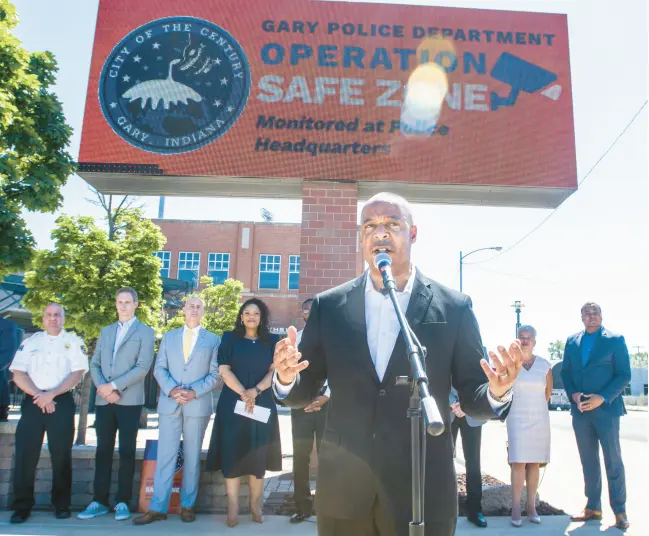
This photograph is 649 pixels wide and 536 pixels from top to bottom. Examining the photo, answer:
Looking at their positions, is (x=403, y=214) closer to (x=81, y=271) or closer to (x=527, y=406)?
(x=527, y=406)

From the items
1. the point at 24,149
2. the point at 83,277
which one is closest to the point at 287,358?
the point at 24,149

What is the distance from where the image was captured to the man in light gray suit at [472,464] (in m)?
5.70

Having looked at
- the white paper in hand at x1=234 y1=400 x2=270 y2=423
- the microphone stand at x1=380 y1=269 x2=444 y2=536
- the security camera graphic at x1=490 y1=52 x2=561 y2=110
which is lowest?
the white paper in hand at x1=234 y1=400 x2=270 y2=423

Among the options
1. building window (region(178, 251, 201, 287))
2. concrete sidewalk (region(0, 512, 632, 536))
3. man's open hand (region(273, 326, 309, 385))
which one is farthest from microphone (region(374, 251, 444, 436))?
building window (region(178, 251, 201, 287))

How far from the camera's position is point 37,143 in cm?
881

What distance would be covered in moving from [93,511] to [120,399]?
43.4 inches

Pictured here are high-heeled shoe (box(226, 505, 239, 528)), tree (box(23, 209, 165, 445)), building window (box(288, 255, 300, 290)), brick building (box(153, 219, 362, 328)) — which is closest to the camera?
high-heeled shoe (box(226, 505, 239, 528))

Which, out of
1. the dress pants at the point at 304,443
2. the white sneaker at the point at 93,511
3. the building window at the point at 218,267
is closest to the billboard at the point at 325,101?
the dress pants at the point at 304,443

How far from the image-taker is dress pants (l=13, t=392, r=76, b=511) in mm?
5535

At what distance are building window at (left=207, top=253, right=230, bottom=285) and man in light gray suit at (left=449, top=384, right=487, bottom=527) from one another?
32.2m

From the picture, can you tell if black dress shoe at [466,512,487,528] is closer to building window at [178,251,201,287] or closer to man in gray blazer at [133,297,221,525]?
man in gray blazer at [133,297,221,525]

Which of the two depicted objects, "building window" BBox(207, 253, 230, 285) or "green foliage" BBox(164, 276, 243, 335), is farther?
"building window" BBox(207, 253, 230, 285)

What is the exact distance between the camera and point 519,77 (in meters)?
8.26

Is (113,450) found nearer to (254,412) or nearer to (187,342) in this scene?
(187,342)
